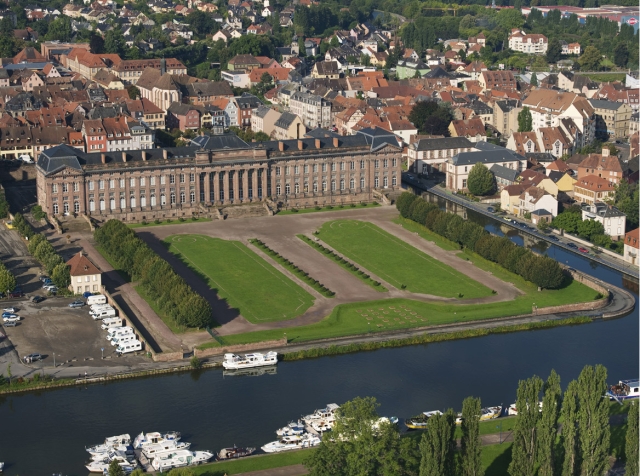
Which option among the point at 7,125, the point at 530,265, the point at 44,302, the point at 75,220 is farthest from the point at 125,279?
the point at 7,125

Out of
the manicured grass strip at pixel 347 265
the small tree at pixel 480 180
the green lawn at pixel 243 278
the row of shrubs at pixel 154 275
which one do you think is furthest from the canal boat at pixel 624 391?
the small tree at pixel 480 180

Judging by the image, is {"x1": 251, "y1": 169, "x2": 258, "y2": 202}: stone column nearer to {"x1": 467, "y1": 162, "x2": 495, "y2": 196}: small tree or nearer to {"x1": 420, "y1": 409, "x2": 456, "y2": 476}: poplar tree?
{"x1": 467, "y1": 162, "x2": 495, "y2": 196}: small tree

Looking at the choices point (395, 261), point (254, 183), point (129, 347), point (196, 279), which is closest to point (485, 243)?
point (395, 261)

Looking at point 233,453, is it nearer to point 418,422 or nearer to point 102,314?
point 418,422

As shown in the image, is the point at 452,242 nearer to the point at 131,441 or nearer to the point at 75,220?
the point at 75,220

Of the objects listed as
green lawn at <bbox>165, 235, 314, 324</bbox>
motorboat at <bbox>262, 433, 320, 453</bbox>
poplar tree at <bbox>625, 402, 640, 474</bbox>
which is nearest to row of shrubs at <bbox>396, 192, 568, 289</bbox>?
green lawn at <bbox>165, 235, 314, 324</bbox>

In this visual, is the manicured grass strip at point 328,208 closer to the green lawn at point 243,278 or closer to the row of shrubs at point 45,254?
the green lawn at point 243,278
